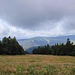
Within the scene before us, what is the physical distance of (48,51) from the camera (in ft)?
406

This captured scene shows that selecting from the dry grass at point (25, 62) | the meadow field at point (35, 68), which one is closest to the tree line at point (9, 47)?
the dry grass at point (25, 62)

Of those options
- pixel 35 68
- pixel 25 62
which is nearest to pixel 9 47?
pixel 25 62

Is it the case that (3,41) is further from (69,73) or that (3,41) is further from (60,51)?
(69,73)

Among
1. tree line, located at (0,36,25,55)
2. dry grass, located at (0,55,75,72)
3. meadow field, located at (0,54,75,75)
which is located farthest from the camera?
tree line, located at (0,36,25,55)

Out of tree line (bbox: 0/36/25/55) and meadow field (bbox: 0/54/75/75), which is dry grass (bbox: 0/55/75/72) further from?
tree line (bbox: 0/36/25/55)

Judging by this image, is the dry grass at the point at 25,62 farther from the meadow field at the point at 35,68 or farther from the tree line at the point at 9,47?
the tree line at the point at 9,47

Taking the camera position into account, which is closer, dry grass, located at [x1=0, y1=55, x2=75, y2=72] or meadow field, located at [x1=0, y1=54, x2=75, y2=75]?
meadow field, located at [x1=0, y1=54, x2=75, y2=75]

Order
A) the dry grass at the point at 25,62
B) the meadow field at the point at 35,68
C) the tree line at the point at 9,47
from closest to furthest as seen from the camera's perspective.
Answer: the meadow field at the point at 35,68 < the dry grass at the point at 25,62 < the tree line at the point at 9,47

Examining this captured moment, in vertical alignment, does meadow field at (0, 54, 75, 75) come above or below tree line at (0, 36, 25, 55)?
below

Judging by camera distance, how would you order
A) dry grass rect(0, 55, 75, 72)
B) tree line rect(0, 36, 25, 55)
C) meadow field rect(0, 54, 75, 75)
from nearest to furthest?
meadow field rect(0, 54, 75, 75)
dry grass rect(0, 55, 75, 72)
tree line rect(0, 36, 25, 55)

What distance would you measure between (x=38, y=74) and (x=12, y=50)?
87694mm

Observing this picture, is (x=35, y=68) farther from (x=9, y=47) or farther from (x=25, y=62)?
(x=9, y=47)

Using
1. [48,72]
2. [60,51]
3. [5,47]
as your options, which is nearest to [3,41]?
[5,47]

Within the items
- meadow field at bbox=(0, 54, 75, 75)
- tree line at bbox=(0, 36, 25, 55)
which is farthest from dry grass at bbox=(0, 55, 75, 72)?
tree line at bbox=(0, 36, 25, 55)
